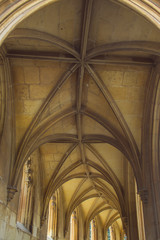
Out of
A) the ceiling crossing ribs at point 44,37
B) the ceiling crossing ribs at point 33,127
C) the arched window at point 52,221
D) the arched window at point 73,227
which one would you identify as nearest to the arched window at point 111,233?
the arched window at point 73,227

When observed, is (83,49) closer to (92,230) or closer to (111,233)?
(92,230)

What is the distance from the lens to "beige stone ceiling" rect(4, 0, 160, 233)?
319 inches

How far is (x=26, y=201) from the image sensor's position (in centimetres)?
1288

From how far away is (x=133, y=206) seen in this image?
1450 cm

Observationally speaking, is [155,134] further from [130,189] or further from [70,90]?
[130,189]

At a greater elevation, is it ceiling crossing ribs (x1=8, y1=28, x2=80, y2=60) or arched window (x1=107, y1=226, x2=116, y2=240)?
ceiling crossing ribs (x1=8, y1=28, x2=80, y2=60)

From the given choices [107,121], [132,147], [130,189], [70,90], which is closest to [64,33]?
[70,90]

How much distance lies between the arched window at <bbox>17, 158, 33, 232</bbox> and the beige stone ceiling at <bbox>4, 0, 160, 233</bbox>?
1.69m

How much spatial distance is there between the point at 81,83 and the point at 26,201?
6637 mm

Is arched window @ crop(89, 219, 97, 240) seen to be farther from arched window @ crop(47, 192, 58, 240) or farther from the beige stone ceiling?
the beige stone ceiling

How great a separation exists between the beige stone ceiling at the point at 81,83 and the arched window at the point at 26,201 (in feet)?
5.55

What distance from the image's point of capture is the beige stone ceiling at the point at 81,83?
8094mm

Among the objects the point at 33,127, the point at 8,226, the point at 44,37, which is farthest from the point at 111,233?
the point at 44,37

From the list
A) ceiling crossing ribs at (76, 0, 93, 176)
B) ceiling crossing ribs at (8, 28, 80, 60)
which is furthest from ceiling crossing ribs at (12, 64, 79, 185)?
ceiling crossing ribs at (8, 28, 80, 60)
